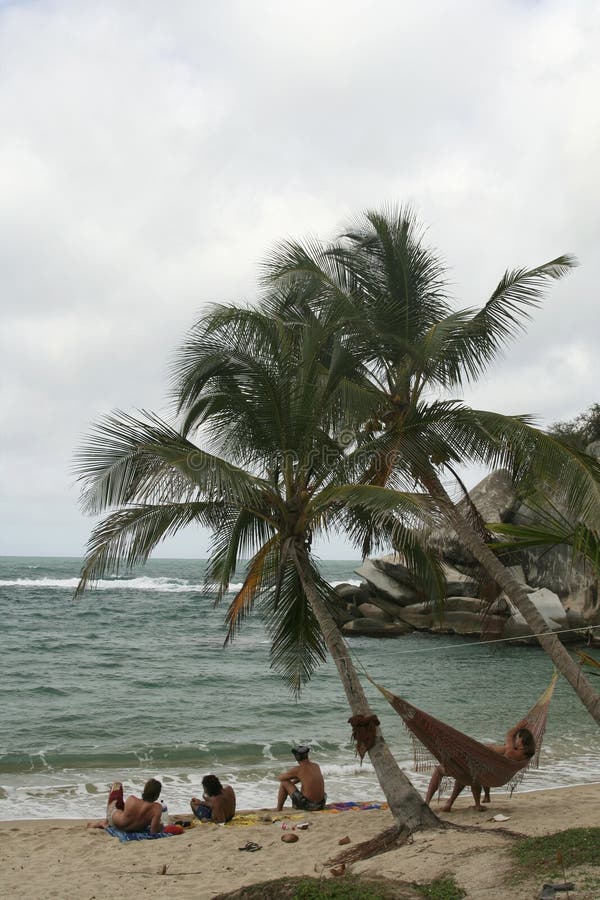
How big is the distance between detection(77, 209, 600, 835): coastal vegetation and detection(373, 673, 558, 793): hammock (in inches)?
16.9

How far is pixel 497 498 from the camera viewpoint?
67.5 feet

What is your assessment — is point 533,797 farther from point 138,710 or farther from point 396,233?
point 138,710

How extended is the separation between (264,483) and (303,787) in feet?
11.3

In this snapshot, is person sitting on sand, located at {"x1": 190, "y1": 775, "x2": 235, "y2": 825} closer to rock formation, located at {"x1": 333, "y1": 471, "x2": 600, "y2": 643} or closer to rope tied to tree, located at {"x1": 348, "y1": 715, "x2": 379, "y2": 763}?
rope tied to tree, located at {"x1": 348, "y1": 715, "x2": 379, "y2": 763}

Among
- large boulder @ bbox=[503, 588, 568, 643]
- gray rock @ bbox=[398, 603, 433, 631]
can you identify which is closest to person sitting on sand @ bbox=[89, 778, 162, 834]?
large boulder @ bbox=[503, 588, 568, 643]

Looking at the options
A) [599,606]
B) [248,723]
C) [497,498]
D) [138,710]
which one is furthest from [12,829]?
[599,606]

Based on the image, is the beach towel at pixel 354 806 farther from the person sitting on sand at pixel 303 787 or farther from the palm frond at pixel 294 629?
the palm frond at pixel 294 629

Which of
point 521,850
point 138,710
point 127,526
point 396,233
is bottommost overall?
point 138,710

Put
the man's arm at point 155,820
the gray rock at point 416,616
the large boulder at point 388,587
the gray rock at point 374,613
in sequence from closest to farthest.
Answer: the man's arm at point 155,820, the gray rock at point 416,616, the large boulder at point 388,587, the gray rock at point 374,613

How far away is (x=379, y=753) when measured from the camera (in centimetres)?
714

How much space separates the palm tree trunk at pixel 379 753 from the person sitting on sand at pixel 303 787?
1431 mm

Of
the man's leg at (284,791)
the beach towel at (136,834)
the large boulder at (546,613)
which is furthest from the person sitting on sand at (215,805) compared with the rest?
the large boulder at (546,613)

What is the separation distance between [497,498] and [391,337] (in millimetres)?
12541

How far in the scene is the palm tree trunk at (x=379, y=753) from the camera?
6.73 m
